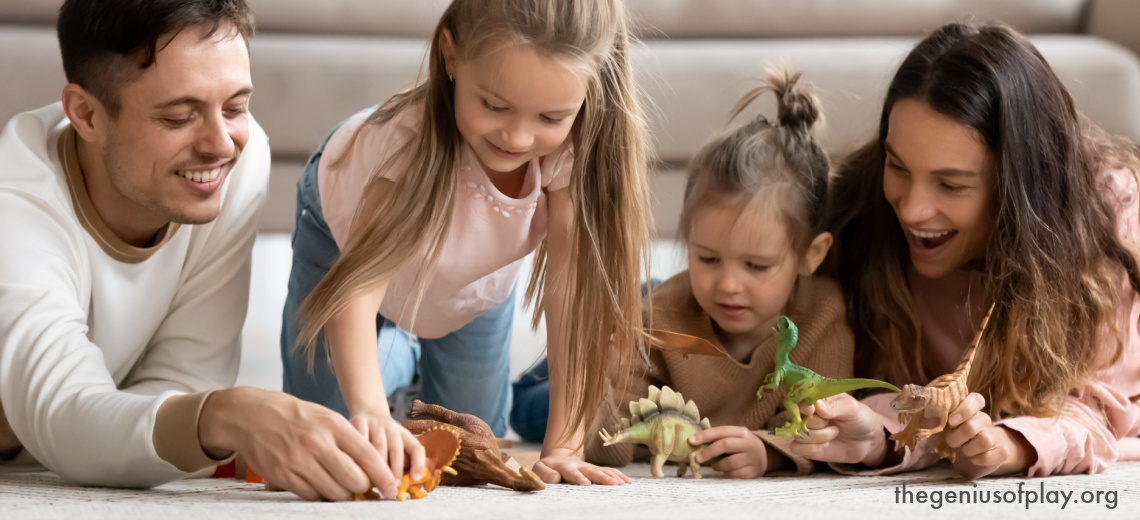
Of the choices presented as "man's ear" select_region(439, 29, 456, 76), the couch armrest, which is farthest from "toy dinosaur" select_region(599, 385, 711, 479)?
the couch armrest

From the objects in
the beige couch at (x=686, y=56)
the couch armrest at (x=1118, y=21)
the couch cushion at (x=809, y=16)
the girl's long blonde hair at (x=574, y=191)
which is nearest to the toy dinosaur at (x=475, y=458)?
the girl's long blonde hair at (x=574, y=191)

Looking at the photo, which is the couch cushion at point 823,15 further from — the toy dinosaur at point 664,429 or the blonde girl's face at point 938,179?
the toy dinosaur at point 664,429

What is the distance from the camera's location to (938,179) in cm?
113

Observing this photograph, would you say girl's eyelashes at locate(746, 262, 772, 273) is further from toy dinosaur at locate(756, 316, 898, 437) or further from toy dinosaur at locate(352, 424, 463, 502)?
toy dinosaur at locate(352, 424, 463, 502)

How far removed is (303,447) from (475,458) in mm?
157

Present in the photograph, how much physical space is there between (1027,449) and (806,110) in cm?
51

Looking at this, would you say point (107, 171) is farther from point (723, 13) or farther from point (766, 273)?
point (723, 13)

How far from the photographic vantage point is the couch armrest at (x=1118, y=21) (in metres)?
1.72

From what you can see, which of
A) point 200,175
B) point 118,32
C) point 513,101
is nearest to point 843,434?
point 513,101

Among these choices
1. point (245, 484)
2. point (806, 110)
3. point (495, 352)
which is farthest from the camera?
point (495, 352)

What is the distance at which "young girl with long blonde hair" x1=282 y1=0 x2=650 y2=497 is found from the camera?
92 cm

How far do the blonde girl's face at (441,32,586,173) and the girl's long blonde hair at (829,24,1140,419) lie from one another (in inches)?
17.8

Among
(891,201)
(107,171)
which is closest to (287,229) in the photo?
(107,171)

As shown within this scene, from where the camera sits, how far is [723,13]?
68.5 inches
